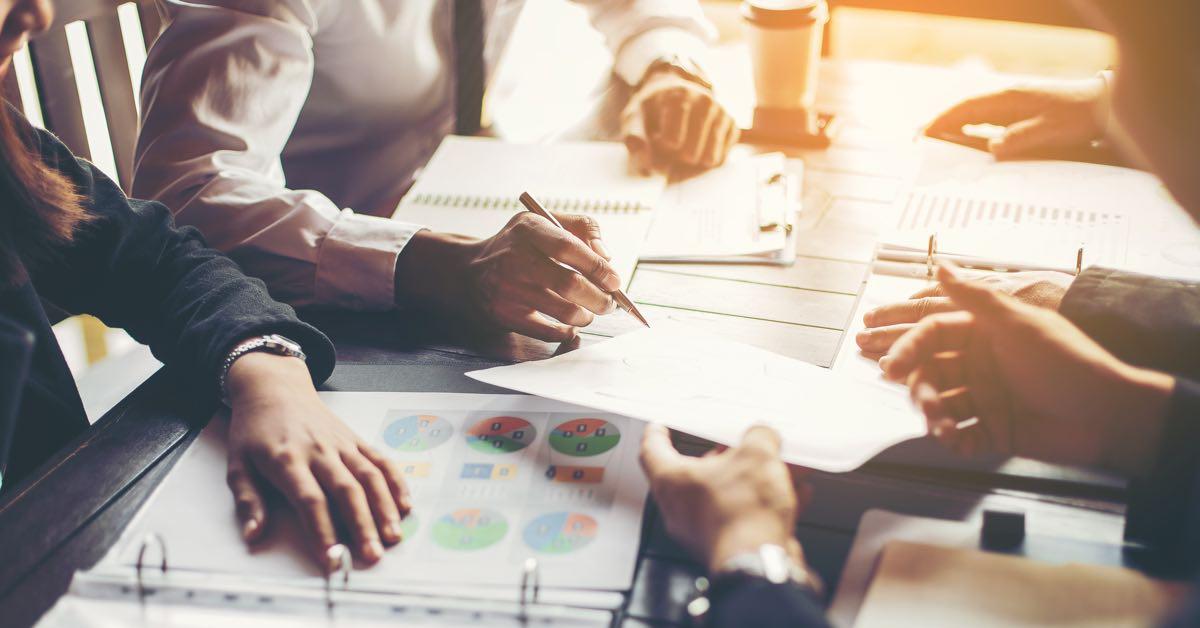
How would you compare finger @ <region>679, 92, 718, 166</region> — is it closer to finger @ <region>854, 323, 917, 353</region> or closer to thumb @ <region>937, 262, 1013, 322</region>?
finger @ <region>854, 323, 917, 353</region>

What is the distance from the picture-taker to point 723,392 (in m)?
0.88

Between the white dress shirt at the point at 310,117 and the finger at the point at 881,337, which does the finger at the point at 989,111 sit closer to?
the white dress shirt at the point at 310,117

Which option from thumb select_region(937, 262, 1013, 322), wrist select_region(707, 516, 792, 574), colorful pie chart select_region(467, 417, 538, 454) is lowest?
colorful pie chart select_region(467, 417, 538, 454)

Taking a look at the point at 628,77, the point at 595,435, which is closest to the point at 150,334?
the point at 595,435

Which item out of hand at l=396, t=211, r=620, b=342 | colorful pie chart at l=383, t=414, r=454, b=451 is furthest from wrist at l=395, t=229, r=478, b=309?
colorful pie chart at l=383, t=414, r=454, b=451

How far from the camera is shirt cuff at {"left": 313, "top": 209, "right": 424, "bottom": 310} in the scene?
111 cm

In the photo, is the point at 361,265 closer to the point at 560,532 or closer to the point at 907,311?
the point at 560,532

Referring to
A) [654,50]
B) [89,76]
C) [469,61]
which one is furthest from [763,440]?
[89,76]

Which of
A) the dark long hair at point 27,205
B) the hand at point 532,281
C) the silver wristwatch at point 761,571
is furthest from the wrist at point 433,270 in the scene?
the silver wristwatch at point 761,571

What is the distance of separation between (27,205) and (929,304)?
35.5 inches

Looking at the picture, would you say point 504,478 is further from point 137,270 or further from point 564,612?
point 137,270

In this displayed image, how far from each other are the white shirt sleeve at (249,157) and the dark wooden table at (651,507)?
0.07 metres

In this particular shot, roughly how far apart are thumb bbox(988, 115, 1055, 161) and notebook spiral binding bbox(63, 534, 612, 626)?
1032 millimetres

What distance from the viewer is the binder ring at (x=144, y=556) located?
69 cm
